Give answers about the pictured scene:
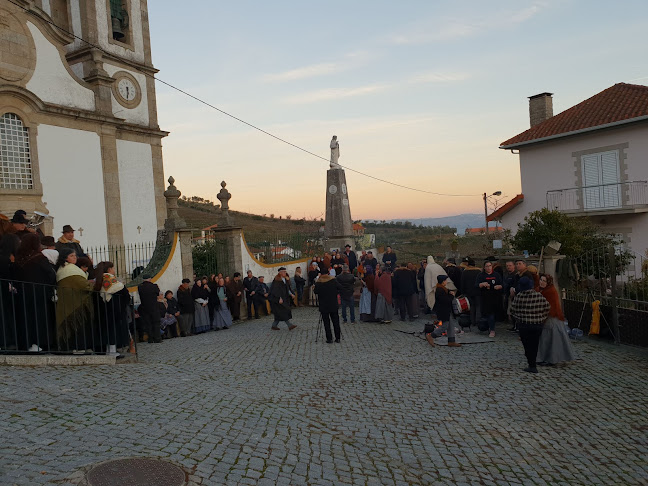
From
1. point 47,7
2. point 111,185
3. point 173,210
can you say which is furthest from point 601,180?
point 47,7

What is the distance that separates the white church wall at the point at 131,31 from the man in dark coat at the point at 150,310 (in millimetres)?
A: 13489

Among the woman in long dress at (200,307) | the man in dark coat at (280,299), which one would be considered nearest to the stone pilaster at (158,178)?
the woman in long dress at (200,307)

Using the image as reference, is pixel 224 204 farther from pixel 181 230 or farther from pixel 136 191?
pixel 136 191

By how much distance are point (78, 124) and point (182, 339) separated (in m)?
10.2

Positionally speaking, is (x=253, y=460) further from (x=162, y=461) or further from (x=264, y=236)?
(x=264, y=236)

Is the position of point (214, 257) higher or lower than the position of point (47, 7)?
lower

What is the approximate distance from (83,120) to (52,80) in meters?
1.58

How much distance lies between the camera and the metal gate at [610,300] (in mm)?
9891

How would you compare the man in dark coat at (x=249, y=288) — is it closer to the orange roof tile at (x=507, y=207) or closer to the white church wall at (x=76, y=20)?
the white church wall at (x=76, y=20)

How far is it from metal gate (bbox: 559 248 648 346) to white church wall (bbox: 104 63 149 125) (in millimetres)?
17555

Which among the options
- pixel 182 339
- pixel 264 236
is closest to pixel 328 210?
pixel 264 236

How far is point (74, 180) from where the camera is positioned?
1861cm

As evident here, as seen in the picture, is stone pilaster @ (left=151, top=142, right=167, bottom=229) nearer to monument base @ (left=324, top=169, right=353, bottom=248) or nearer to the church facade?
the church facade

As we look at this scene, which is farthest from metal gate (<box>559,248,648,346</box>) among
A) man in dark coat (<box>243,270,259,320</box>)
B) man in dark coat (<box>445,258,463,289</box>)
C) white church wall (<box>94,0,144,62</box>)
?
white church wall (<box>94,0,144,62</box>)
